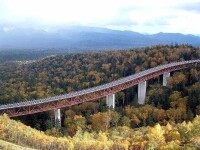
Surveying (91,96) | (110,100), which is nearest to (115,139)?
(91,96)

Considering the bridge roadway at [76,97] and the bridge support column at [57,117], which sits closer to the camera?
the bridge roadway at [76,97]

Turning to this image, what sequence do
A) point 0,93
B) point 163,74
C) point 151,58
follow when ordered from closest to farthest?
point 163,74 → point 0,93 → point 151,58

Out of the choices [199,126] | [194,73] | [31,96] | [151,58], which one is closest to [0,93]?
[31,96]

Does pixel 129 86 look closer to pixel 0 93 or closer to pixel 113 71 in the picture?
pixel 113 71

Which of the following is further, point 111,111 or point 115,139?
point 111,111

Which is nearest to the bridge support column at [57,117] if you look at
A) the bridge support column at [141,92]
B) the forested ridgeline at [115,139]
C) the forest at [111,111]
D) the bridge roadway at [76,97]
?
the bridge roadway at [76,97]

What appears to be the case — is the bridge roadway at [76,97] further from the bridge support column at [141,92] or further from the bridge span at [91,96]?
the bridge support column at [141,92]

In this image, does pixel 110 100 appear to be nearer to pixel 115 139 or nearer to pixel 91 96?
pixel 91 96
